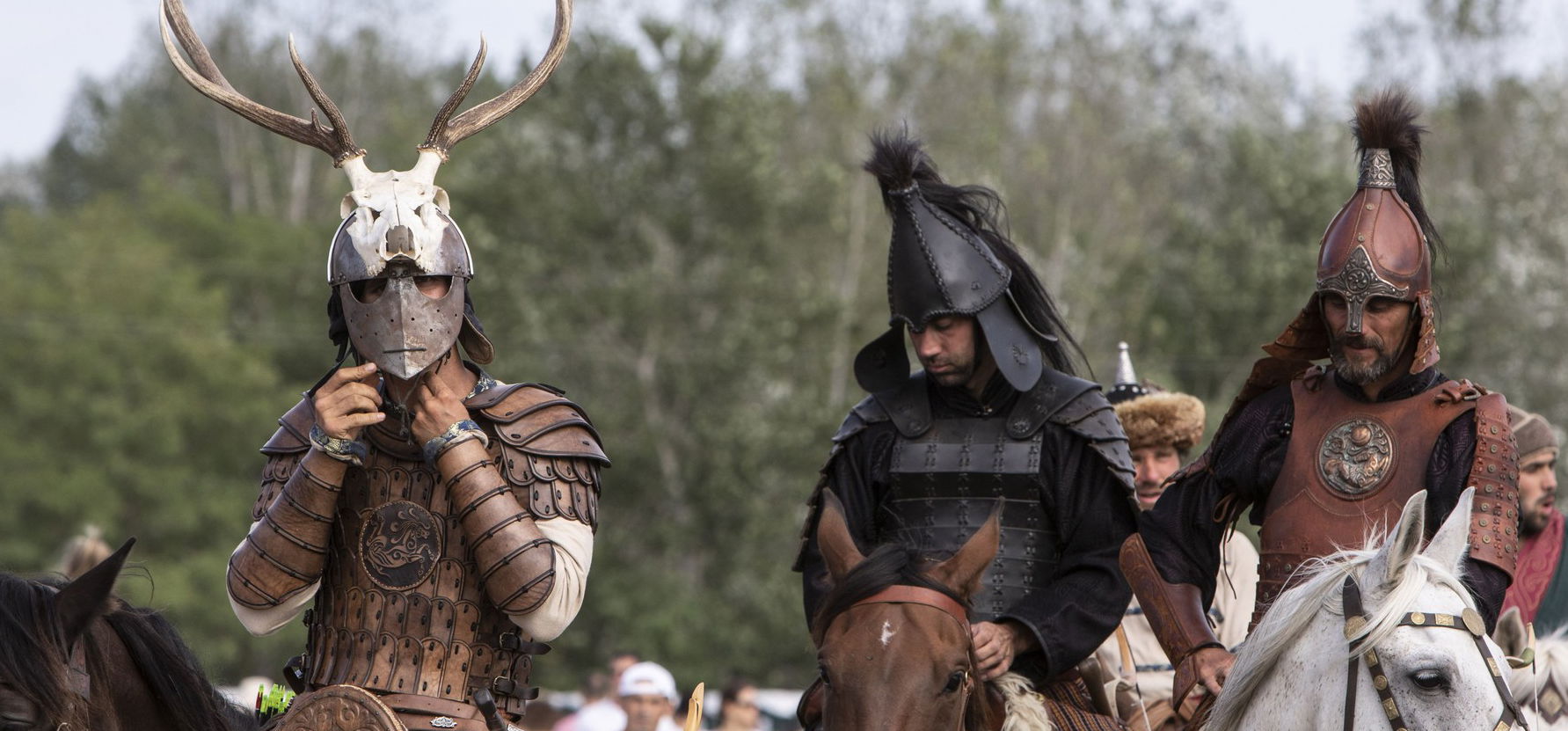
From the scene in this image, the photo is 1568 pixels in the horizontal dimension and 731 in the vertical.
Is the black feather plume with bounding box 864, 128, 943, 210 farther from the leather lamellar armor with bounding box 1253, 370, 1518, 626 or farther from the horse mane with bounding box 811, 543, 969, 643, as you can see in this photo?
the horse mane with bounding box 811, 543, 969, 643

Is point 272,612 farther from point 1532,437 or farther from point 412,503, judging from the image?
point 1532,437

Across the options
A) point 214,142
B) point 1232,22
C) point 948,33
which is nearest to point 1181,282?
point 948,33

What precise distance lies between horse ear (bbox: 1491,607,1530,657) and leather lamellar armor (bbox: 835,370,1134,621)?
1.38 meters

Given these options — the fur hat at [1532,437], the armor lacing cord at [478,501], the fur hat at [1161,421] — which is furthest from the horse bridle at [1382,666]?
the fur hat at [1532,437]

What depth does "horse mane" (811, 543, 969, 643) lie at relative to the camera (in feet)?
16.3

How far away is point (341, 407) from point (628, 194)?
23.7 metres

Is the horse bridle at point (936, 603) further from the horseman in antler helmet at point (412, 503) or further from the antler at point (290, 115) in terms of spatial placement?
the antler at point (290, 115)

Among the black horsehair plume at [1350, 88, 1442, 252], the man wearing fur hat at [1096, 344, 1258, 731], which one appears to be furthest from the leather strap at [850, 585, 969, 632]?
the man wearing fur hat at [1096, 344, 1258, 731]

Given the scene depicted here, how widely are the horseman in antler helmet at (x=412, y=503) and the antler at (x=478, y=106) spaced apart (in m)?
0.03

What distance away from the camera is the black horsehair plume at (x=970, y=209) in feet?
20.8

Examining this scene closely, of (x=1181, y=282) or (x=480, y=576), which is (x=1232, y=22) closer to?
(x=1181, y=282)

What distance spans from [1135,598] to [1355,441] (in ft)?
7.91

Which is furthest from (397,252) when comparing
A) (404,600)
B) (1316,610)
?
(1316,610)

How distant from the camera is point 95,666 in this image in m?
4.79
